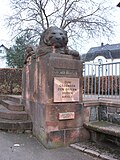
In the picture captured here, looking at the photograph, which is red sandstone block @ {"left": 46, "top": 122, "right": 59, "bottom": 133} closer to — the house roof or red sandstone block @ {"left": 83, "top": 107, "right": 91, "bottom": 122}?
red sandstone block @ {"left": 83, "top": 107, "right": 91, "bottom": 122}

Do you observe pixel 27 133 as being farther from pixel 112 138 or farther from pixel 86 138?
pixel 112 138

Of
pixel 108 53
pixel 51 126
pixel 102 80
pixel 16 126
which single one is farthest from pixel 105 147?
pixel 108 53

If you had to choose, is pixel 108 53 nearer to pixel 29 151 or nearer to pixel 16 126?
pixel 16 126

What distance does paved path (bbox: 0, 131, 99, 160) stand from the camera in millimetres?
4445

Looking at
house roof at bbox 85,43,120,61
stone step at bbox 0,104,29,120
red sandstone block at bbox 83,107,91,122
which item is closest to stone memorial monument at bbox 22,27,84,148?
red sandstone block at bbox 83,107,91,122

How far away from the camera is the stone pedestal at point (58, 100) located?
5.14m

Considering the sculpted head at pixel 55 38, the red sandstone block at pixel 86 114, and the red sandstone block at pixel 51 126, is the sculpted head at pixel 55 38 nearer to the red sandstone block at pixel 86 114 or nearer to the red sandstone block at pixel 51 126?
the red sandstone block at pixel 86 114

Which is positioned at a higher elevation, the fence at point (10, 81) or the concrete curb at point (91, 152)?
the fence at point (10, 81)

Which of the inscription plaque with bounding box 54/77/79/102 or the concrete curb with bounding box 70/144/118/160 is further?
the inscription plaque with bounding box 54/77/79/102

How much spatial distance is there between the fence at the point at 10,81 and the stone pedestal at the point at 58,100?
6.85 meters

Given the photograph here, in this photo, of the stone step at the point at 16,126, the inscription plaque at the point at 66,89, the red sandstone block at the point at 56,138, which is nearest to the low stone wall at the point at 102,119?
the inscription plaque at the point at 66,89

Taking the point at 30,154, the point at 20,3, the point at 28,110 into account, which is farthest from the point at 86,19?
the point at 30,154

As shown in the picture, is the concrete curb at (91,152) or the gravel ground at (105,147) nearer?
the concrete curb at (91,152)

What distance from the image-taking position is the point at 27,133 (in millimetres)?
5926
